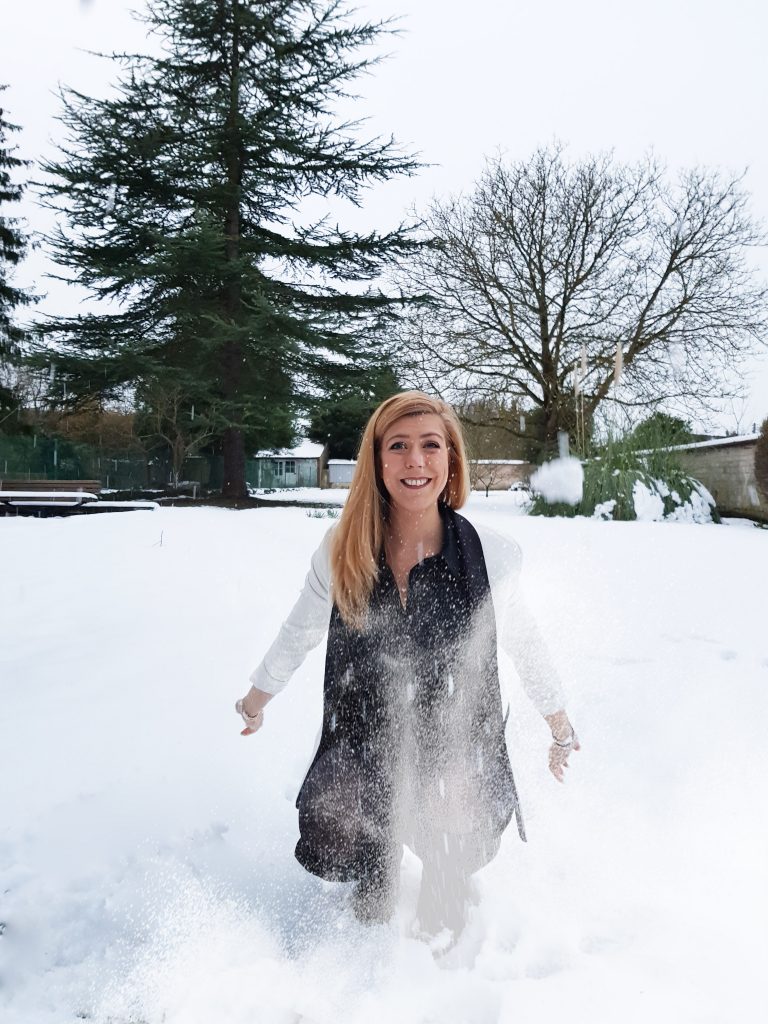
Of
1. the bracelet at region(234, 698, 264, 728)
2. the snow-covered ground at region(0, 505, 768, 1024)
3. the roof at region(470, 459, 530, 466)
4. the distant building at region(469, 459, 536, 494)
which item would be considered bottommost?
the snow-covered ground at region(0, 505, 768, 1024)

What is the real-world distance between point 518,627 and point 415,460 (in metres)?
0.50

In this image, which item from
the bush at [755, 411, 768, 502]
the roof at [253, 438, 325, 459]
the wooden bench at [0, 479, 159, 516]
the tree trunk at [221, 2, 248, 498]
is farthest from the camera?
the roof at [253, 438, 325, 459]

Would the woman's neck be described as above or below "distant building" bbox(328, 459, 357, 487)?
below

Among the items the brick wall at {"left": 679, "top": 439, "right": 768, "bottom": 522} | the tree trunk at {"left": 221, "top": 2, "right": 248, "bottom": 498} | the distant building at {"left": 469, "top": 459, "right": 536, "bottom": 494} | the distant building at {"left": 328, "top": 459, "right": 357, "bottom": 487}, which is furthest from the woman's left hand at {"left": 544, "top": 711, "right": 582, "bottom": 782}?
the distant building at {"left": 328, "top": 459, "right": 357, "bottom": 487}

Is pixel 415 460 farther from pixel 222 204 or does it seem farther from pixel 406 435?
pixel 222 204

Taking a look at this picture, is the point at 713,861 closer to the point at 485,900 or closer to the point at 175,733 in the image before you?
the point at 485,900

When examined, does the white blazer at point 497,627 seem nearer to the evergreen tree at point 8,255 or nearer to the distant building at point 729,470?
the distant building at point 729,470

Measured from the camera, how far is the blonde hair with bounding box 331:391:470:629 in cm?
170

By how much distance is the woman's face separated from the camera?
1713 mm

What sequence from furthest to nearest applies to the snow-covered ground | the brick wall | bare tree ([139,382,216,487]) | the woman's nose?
bare tree ([139,382,216,487])
the brick wall
the woman's nose
the snow-covered ground

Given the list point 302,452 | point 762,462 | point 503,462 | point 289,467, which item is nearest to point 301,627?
point 762,462

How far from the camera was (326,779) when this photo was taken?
1.77 metres

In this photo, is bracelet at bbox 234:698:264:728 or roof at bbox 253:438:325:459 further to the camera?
roof at bbox 253:438:325:459

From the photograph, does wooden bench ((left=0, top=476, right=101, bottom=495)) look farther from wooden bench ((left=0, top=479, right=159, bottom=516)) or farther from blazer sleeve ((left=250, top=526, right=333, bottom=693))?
blazer sleeve ((left=250, top=526, right=333, bottom=693))
